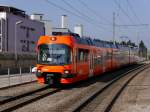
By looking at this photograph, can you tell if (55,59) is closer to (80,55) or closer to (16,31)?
(80,55)

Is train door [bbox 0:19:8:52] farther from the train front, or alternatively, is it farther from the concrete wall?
the train front

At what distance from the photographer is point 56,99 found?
1830 cm

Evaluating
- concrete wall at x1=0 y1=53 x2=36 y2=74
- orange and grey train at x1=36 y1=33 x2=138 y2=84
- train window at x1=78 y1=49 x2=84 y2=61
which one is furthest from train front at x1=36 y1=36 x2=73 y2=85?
concrete wall at x1=0 y1=53 x2=36 y2=74

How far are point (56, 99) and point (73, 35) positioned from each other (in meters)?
6.73

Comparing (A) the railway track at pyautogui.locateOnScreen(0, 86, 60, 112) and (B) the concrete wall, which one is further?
(B) the concrete wall

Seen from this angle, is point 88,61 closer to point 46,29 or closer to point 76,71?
point 76,71

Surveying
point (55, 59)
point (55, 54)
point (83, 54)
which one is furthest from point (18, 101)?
point (83, 54)

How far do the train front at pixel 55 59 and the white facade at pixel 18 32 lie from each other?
35.7 meters

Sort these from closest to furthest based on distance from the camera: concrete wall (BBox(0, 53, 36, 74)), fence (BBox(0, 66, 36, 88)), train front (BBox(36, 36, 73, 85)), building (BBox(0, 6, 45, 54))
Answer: train front (BBox(36, 36, 73, 85)), fence (BBox(0, 66, 36, 88)), concrete wall (BBox(0, 53, 36, 74)), building (BBox(0, 6, 45, 54))

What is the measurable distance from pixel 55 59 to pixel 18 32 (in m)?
47.7

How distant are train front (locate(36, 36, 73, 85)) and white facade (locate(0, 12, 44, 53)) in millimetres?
35714

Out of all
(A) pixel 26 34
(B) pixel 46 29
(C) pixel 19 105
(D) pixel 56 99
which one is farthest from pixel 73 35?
(B) pixel 46 29

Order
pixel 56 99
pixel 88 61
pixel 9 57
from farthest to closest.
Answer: pixel 9 57 < pixel 88 61 < pixel 56 99

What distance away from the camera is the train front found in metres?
22.7
